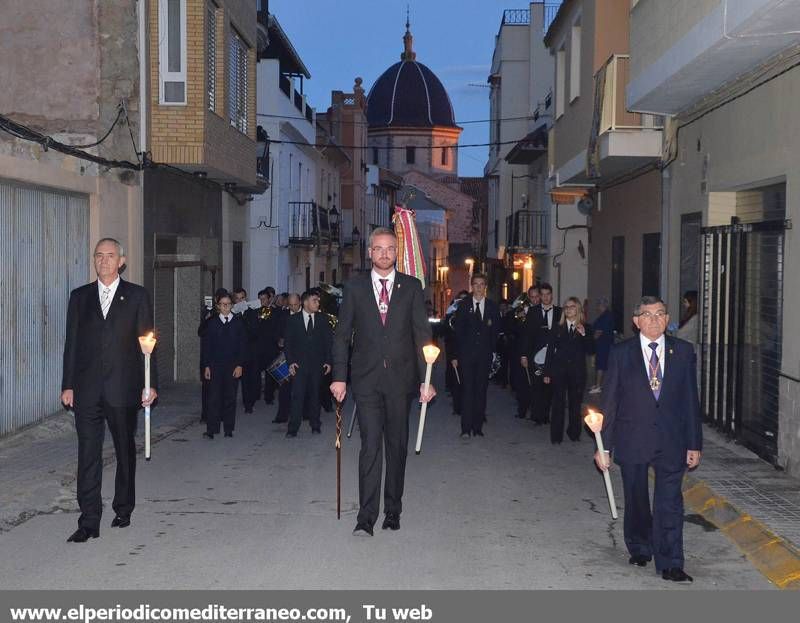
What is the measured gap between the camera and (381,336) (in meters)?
8.26

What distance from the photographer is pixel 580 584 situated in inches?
269

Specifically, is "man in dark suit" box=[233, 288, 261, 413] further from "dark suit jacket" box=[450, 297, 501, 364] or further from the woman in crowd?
the woman in crowd

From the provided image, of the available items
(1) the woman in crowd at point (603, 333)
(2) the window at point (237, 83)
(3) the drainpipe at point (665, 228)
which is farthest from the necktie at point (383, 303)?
(2) the window at point (237, 83)

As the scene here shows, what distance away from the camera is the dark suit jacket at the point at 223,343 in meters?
14.1

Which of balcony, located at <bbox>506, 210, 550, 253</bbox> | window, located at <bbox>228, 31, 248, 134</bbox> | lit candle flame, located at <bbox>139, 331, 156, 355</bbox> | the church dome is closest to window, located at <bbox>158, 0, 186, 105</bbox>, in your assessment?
window, located at <bbox>228, 31, 248, 134</bbox>

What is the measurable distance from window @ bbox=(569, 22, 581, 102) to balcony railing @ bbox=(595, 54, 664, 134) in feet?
11.2

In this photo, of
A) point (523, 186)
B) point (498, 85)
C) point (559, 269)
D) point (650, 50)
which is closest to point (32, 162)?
point (650, 50)

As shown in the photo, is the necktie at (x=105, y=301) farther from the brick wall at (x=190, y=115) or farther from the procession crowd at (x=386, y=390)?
the brick wall at (x=190, y=115)

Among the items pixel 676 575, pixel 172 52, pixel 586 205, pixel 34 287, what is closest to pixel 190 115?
pixel 172 52

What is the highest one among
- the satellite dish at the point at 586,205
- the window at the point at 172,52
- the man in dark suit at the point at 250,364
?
the window at the point at 172,52

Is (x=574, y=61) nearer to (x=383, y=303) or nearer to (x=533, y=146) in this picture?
(x=533, y=146)

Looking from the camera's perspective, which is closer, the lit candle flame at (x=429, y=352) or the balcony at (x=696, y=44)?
the lit candle flame at (x=429, y=352)

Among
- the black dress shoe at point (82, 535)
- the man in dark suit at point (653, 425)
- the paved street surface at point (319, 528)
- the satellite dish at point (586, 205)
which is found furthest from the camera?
the satellite dish at point (586, 205)

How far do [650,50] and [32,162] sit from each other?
725cm
